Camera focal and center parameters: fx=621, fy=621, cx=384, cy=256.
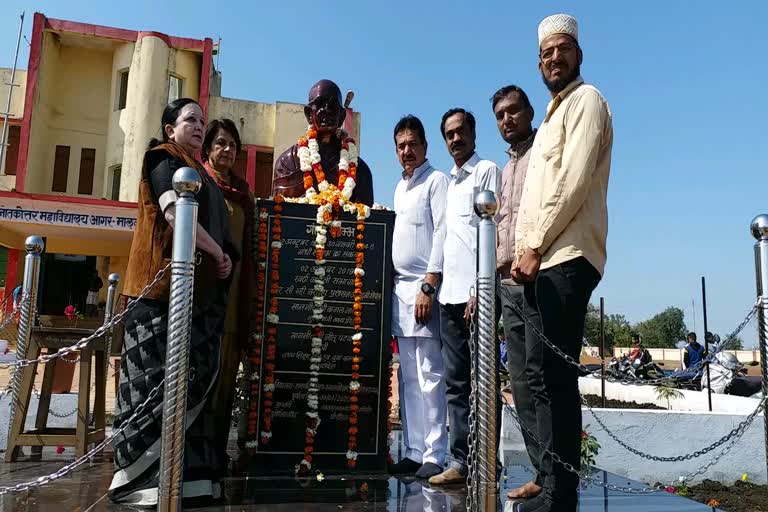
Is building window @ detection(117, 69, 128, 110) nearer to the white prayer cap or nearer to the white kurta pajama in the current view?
the white kurta pajama

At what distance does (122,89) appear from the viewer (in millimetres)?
20172

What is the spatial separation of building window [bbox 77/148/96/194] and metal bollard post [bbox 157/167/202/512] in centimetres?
1939

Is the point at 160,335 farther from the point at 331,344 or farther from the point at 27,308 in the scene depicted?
the point at 27,308

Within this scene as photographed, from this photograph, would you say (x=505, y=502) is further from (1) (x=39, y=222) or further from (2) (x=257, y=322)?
(1) (x=39, y=222)

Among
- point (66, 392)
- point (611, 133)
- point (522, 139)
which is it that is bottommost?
point (66, 392)

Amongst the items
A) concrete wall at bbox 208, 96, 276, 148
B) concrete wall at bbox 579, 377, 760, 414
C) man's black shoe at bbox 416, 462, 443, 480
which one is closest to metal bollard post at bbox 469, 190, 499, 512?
man's black shoe at bbox 416, 462, 443, 480

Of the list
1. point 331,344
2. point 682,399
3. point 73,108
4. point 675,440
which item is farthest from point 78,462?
point 73,108

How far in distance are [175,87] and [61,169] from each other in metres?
4.49

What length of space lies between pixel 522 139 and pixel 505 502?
213 centimetres

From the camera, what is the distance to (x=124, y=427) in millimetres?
3012

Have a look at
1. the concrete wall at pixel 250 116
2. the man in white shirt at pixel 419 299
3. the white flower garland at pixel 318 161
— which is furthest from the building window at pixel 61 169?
the man in white shirt at pixel 419 299

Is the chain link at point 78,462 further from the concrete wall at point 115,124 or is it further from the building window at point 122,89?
the building window at point 122,89

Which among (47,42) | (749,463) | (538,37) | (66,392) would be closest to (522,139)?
(538,37)

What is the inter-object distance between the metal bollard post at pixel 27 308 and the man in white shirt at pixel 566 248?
3.59m
